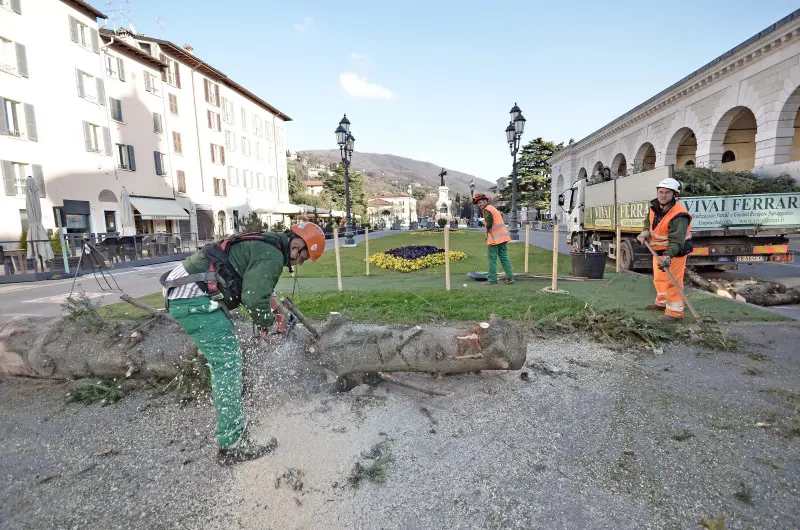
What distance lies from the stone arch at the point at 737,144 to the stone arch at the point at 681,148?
1915mm

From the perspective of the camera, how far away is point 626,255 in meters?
9.84

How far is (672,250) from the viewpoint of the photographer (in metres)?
5.28

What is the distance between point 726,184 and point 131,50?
33586 mm

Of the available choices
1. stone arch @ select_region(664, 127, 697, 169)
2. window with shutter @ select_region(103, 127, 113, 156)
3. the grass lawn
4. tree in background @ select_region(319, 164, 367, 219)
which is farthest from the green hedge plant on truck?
tree in background @ select_region(319, 164, 367, 219)

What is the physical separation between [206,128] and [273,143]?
1271 cm

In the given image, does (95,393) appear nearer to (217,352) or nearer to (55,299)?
(217,352)

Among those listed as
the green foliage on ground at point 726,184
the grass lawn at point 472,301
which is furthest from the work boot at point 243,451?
the green foliage on ground at point 726,184

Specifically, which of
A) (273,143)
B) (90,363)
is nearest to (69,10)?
(273,143)

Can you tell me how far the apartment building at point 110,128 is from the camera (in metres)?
19.4

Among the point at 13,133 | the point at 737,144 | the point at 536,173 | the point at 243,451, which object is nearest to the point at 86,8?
the point at 13,133

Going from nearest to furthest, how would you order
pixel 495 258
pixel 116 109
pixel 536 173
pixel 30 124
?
pixel 495 258 → pixel 30 124 → pixel 116 109 → pixel 536 173

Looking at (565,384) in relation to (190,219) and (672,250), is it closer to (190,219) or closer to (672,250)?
(672,250)

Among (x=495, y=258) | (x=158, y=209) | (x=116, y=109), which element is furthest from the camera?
(x=158, y=209)

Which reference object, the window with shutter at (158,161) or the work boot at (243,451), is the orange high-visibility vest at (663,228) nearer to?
the work boot at (243,451)
